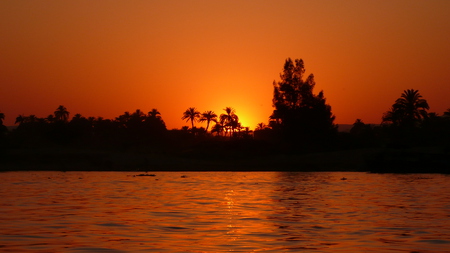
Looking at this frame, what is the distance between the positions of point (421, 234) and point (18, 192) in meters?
28.2

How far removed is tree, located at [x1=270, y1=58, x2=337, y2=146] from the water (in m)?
68.4

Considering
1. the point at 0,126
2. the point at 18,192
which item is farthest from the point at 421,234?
the point at 0,126

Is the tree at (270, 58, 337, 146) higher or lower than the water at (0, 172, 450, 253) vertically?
higher

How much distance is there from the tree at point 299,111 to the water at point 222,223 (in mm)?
68374

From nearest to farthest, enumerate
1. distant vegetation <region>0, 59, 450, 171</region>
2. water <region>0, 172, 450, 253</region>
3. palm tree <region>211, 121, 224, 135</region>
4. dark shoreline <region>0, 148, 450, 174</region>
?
water <region>0, 172, 450, 253</region>
dark shoreline <region>0, 148, 450, 174</region>
distant vegetation <region>0, 59, 450, 171</region>
palm tree <region>211, 121, 224, 135</region>

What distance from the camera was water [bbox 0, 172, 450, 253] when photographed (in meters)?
18.0

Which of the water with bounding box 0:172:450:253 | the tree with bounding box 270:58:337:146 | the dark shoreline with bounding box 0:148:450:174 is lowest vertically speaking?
the water with bounding box 0:172:450:253

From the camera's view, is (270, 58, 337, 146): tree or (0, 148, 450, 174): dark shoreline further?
(270, 58, 337, 146): tree

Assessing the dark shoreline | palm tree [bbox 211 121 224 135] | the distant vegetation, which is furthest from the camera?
palm tree [bbox 211 121 224 135]

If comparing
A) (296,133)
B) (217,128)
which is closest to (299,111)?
(296,133)

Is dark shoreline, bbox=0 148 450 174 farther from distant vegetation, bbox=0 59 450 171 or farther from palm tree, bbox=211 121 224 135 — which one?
palm tree, bbox=211 121 224 135

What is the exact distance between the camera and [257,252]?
16719 mm

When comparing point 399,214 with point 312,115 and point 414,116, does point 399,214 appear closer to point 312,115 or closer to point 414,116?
point 312,115

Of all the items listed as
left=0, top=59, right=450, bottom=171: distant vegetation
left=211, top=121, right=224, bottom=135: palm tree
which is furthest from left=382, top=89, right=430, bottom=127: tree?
left=211, top=121, right=224, bottom=135: palm tree
